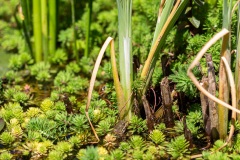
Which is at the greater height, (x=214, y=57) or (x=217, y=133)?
(x=214, y=57)

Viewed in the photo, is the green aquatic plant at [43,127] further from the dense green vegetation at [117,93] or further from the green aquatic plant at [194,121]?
the green aquatic plant at [194,121]

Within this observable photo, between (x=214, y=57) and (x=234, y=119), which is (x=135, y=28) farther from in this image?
(x=234, y=119)

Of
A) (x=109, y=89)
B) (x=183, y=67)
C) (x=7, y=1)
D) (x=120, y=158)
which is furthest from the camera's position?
(x=7, y=1)

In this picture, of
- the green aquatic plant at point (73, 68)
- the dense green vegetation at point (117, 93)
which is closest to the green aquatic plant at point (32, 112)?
the dense green vegetation at point (117, 93)

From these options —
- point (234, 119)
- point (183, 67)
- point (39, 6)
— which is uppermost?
point (39, 6)

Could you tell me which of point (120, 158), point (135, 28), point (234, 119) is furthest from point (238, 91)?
point (135, 28)

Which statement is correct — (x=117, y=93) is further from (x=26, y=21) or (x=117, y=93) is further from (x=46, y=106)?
(x=26, y=21)
